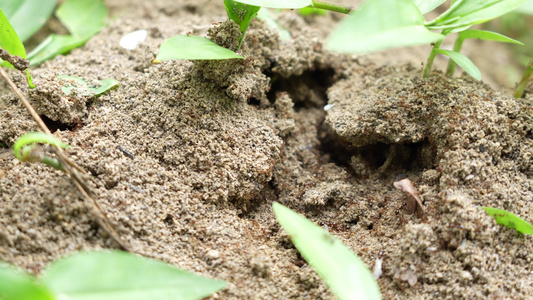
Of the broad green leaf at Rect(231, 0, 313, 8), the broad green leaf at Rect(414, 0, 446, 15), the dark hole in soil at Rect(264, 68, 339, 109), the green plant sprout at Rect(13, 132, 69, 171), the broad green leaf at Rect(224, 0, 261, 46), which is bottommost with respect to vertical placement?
the dark hole in soil at Rect(264, 68, 339, 109)

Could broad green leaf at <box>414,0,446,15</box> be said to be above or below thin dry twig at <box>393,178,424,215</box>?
above

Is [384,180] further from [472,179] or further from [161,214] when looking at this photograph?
[161,214]

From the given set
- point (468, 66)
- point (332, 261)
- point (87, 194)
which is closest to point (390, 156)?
point (468, 66)

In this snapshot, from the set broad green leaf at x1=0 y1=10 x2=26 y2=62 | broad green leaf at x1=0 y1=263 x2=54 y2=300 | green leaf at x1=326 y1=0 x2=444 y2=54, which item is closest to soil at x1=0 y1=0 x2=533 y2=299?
broad green leaf at x1=0 y1=10 x2=26 y2=62

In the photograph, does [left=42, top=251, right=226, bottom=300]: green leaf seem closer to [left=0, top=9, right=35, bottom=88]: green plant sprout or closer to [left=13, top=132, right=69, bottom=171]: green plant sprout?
[left=13, top=132, right=69, bottom=171]: green plant sprout

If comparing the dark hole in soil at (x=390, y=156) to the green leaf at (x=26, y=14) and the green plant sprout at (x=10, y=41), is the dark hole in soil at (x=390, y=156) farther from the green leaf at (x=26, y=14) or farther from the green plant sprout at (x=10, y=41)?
the green leaf at (x=26, y=14)

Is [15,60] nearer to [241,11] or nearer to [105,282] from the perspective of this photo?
[241,11]
